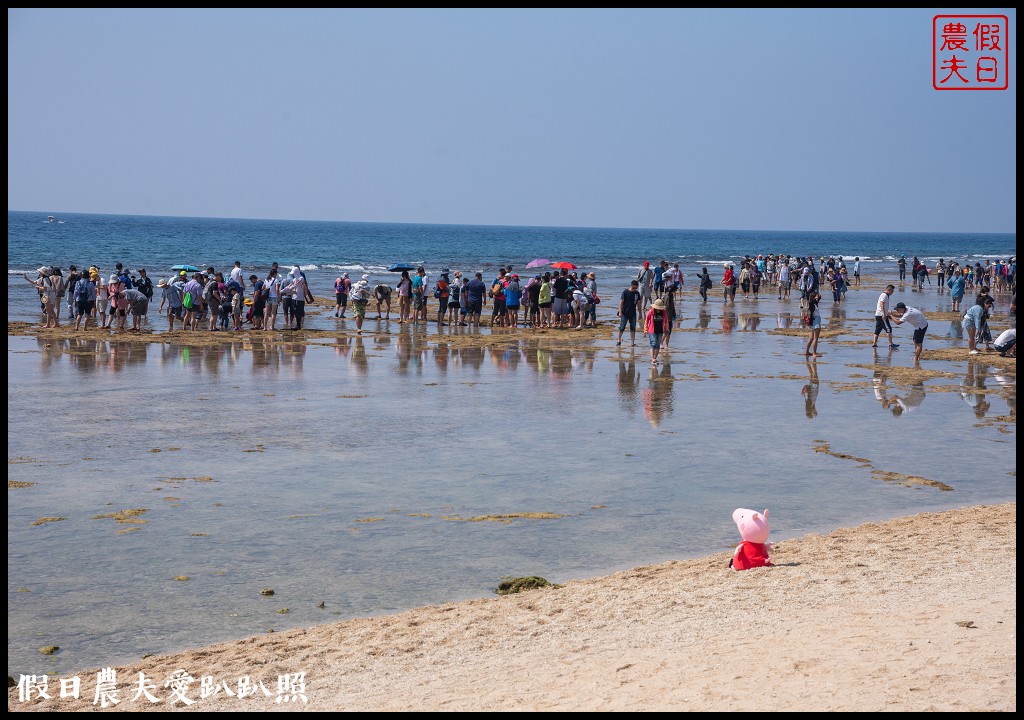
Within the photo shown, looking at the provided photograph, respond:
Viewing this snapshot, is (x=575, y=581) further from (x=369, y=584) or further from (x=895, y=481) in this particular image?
(x=895, y=481)

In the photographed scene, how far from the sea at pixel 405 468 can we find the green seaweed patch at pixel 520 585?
107mm

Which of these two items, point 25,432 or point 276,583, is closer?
point 276,583

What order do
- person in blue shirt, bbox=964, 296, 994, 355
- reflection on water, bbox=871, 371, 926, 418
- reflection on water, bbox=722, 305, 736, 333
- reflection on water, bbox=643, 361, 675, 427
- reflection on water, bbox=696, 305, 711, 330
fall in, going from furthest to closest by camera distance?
reflection on water, bbox=696, 305, 711, 330, reflection on water, bbox=722, 305, 736, 333, person in blue shirt, bbox=964, 296, 994, 355, reflection on water, bbox=871, 371, 926, 418, reflection on water, bbox=643, 361, 675, 427

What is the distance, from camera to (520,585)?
8641 mm

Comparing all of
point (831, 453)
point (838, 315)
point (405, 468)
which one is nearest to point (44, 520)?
point (405, 468)

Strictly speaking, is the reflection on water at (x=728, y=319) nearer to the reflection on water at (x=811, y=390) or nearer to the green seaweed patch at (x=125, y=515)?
the reflection on water at (x=811, y=390)

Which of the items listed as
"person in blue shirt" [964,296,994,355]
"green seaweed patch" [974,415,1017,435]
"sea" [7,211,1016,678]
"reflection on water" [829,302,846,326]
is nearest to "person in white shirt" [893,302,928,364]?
"sea" [7,211,1016,678]

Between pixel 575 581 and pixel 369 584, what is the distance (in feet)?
5.65

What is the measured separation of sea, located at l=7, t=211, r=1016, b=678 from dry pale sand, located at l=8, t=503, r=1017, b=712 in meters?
0.51

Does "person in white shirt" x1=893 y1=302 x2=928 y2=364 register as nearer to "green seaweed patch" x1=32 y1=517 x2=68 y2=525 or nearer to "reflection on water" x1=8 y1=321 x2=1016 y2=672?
"reflection on water" x1=8 y1=321 x2=1016 y2=672

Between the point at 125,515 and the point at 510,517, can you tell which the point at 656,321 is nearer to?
the point at 510,517

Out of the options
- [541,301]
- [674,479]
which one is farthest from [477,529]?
[541,301]

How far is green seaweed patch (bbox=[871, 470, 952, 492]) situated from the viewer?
11977mm

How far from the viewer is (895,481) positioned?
12.2 metres
